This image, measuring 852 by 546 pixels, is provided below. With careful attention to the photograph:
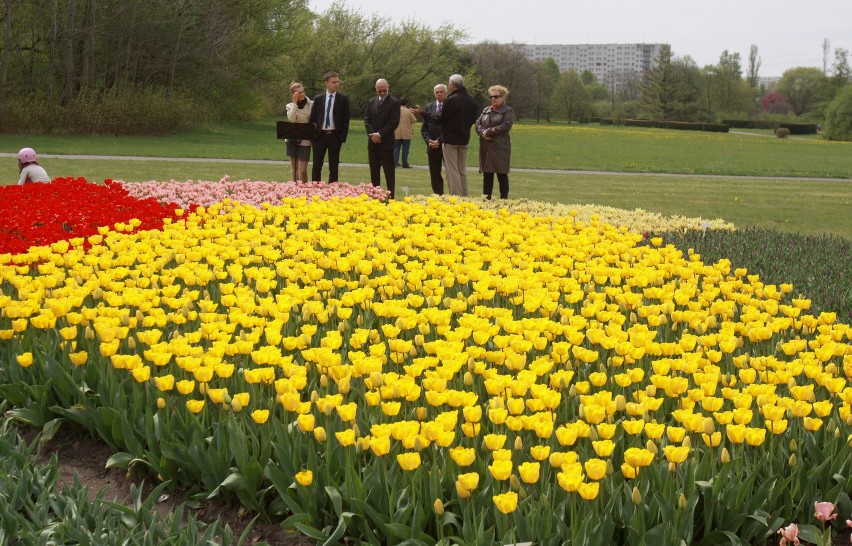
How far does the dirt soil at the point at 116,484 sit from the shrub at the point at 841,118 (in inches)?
2636

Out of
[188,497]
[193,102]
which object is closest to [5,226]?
[188,497]

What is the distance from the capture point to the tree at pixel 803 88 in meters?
99.2

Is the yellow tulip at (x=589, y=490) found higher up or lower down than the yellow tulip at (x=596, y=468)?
lower down

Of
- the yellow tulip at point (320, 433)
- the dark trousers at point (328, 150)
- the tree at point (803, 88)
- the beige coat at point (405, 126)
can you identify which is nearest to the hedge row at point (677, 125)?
the tree at point (803, 88)

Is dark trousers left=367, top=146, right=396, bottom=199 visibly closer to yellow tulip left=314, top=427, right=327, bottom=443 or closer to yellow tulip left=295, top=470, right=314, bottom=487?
yellow tulip left=314, top=427, right=327, bottom=443

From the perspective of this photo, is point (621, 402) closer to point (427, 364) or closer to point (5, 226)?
point (427, 364)

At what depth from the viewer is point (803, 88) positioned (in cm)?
11169

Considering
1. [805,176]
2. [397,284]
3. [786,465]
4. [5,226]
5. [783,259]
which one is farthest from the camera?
[805,176]

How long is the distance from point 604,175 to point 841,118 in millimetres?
47505

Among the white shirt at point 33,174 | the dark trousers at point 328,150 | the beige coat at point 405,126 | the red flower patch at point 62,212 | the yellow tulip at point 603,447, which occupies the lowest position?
Answer: the yellow tulip at point 603,447

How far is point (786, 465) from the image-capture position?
3379mm

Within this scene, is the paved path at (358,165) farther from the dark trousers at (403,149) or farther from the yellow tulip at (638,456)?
the yellow tulip at (638,456)

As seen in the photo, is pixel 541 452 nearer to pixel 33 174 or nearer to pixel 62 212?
pixel 62 212

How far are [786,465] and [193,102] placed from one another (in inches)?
1472
